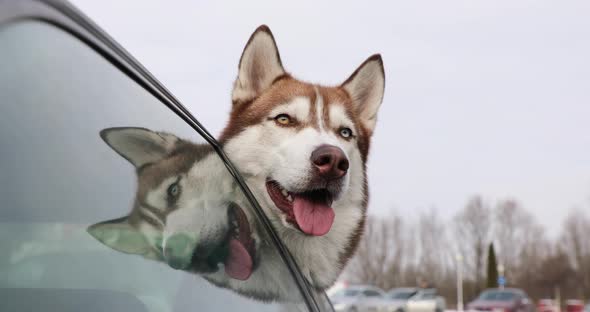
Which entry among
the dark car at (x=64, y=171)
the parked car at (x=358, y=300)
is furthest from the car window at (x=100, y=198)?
the parked car at (x=358, y=300)

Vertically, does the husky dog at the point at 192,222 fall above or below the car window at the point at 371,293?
above

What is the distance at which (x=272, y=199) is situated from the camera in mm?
3039

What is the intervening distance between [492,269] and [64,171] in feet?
219

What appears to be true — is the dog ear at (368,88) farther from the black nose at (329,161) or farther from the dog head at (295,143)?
the black nose at (329,161)

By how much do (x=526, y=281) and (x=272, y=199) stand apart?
71.4 m

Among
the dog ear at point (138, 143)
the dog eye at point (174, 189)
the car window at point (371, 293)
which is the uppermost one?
the dog ear at point (138, 143)

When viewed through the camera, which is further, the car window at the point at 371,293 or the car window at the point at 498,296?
the car window at the point at 498,296

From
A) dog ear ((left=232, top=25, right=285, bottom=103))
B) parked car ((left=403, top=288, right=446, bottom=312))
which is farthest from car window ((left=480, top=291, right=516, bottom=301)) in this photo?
dog ear ((left=232, top=25, right=285, bottom=103))

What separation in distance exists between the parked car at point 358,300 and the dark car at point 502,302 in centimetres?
372

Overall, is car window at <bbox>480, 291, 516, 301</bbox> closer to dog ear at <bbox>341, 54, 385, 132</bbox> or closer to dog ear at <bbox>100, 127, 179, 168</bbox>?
dog ear at <bbox>341, 54, 385, 132</bbox>

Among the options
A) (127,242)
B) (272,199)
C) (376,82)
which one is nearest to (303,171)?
(272,199)

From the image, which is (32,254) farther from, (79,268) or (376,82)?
(376,82)

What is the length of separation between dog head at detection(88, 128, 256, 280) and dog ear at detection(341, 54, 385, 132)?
1.71m

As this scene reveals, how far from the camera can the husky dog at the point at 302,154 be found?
294 centimetres
